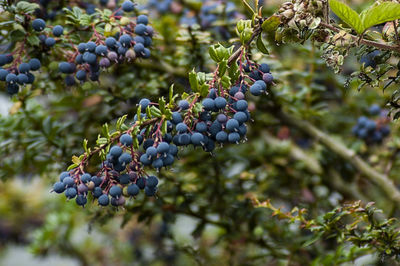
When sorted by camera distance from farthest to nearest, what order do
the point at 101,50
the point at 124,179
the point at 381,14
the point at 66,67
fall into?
the point at 66,67 → the point at 101,50 → the point at 124,179 → the point at 381,14

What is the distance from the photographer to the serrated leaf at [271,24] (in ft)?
2.61

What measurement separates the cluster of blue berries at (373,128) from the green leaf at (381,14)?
3.58 feet

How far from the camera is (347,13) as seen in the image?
29.9 inches

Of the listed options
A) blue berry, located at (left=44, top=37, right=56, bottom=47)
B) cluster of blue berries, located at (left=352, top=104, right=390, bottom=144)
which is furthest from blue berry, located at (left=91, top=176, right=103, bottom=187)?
cluster of blue berries, located at (left=352, top=104, right=390, bottom=144)

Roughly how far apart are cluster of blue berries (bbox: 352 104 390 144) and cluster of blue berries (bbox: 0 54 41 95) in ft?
4.01

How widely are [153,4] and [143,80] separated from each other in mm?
491

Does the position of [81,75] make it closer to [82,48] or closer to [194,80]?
[82,48]

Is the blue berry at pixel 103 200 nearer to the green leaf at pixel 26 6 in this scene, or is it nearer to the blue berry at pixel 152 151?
the blue berry at pixel 152 151

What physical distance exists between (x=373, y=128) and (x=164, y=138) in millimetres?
1183

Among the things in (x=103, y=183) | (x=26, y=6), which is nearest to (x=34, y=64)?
(x=26, y=6)

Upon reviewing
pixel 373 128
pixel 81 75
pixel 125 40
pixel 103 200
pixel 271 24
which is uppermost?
pixel 271 24

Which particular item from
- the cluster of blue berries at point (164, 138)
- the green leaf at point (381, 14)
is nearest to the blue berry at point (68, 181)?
the cluster of blue berries at point (164, 138)

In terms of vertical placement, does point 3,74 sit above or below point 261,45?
below

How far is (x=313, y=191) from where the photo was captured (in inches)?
72.6
